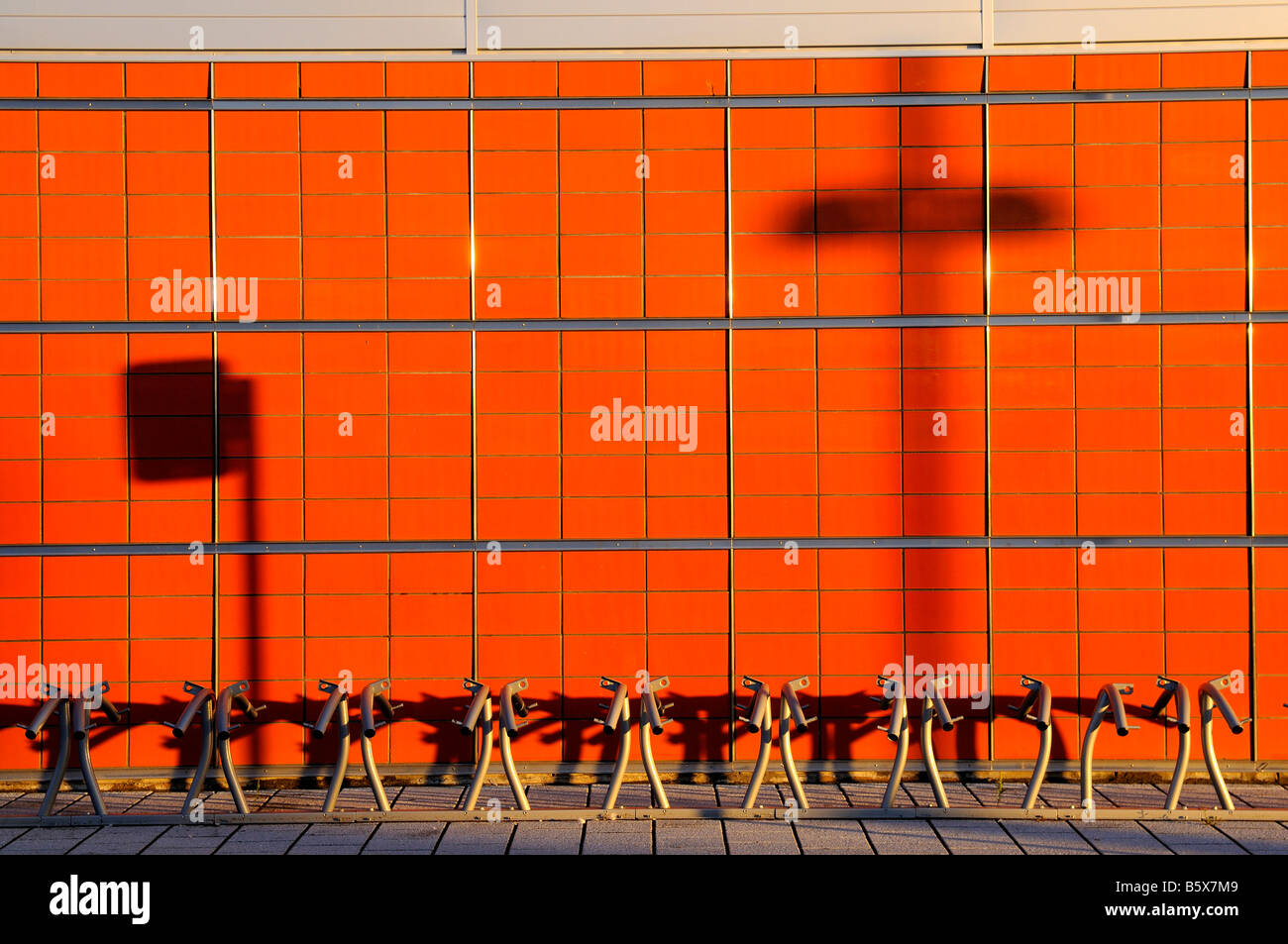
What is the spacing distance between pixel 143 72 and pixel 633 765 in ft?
17.2

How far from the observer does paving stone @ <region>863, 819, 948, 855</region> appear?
488cm

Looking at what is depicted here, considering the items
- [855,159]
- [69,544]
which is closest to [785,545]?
[855,159]

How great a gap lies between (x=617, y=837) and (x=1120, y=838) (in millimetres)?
2588

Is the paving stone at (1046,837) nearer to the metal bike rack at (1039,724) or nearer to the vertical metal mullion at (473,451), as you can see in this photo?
the metal bike rack at (1039,724)

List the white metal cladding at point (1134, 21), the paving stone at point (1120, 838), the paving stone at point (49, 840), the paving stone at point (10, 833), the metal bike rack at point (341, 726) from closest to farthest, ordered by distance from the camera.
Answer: the paving stone at point (1120, 838)
the paving stone at point (49, 840)
the paving stone at point (10, 833)
the metal bike rack at point (341, 726)
the white metal cladding at point (1134, 21)

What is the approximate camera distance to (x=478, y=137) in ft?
19.8

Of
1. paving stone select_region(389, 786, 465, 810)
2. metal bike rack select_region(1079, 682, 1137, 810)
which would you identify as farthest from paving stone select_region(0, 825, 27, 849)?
metal bike rack select_region(1079, 682, 1137, 810)

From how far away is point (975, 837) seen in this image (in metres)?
5.04

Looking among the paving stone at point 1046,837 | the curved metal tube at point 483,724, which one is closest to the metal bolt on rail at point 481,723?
the curved metal tube at point 483,724

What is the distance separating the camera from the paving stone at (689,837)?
4887 mm

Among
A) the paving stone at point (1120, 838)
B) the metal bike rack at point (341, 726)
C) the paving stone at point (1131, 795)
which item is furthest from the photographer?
the paving stone at point (1131, 795)

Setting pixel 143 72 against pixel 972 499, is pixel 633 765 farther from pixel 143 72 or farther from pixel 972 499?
pixel 143 72

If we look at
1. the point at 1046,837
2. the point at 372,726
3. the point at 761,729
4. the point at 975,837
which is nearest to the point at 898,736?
the point at 975,837

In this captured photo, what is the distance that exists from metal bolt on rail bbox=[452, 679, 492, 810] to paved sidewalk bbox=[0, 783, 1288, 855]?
19 centimetres
